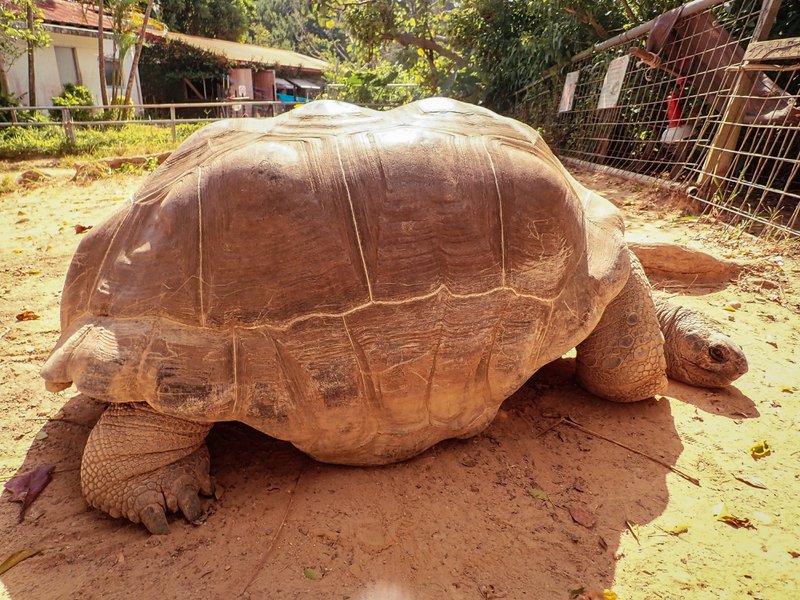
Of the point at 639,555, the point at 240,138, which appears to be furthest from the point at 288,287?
the point at 639,555

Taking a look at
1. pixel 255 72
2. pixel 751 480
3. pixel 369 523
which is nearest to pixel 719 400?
pixel 751 480

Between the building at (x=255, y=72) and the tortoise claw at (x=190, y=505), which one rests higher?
the building at (x=255, y=72)

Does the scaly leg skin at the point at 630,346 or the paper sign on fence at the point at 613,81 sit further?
the paper sign on fence at the point at 613,81

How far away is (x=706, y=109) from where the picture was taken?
643 cm

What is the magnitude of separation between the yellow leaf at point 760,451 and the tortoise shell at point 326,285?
51.5 inches

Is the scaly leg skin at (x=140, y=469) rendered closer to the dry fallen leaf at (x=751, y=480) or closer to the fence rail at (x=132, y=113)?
the dry fallen leaf at (x=751, y=480)

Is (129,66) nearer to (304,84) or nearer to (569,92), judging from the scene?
(304,84)

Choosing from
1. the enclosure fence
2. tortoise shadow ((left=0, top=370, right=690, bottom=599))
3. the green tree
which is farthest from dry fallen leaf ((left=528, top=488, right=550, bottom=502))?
the green tree

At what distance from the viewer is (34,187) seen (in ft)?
26.6

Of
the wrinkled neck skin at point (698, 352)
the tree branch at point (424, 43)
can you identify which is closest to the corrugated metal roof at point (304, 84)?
the tree branch at point (424, 43)

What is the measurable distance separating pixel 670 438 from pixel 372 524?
5.43 ft

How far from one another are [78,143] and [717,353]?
1279 cm

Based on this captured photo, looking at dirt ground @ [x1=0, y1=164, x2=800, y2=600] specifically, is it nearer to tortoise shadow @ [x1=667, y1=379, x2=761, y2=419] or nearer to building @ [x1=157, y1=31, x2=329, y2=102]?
tortoise shadow @ [x1=667, y1=379, x2=761, y2=419]

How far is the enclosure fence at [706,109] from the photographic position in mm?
5117
